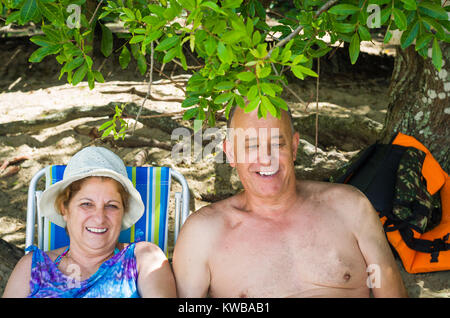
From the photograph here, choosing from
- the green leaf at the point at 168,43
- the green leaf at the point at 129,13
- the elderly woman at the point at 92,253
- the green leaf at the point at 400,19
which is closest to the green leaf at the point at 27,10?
the green leaf at the point at 129,13

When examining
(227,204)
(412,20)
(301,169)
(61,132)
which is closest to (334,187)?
(227,204)

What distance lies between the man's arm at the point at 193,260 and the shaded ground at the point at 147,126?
1.14 meters

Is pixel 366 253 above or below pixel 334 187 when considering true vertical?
below

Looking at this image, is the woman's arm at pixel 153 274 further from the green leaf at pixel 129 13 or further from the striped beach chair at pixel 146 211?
the green leaf at pixel 129 13

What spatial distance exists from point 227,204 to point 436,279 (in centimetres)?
212

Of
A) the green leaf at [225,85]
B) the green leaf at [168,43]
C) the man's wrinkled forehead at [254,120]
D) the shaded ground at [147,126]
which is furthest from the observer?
the shaded ground at [147,126]

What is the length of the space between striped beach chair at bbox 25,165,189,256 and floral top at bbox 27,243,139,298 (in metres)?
0.45

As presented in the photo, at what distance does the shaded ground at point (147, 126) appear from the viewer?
5.57 m

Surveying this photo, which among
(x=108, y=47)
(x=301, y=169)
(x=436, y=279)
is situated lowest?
(x=436, y=279)

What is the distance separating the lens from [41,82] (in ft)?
28.5

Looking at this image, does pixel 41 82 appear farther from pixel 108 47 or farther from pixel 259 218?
pixel 259 218

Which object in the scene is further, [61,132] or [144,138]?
[61,132]

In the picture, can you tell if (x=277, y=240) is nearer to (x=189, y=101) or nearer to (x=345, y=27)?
(x=189, y=101)
